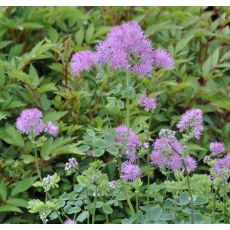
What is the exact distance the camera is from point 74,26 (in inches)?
115

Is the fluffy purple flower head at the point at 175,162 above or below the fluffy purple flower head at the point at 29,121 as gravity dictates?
below

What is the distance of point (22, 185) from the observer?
2035 millimetres

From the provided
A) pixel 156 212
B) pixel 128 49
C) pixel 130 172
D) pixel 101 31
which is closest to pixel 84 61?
pixel 128 49

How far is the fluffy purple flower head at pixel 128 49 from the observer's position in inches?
65.2

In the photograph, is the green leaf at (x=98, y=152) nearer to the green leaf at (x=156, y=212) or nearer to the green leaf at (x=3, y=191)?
the green leaf at (x=156, y=212)

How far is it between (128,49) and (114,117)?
0.70m

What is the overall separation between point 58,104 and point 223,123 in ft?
2.11

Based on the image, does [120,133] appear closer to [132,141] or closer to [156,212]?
[132,141]

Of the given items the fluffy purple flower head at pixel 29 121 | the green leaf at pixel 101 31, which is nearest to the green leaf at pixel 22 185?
the fluffy purple flower head at pixel 29 121

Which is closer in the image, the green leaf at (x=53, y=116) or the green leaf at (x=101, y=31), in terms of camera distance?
the green leaf at (x=53, y=116)

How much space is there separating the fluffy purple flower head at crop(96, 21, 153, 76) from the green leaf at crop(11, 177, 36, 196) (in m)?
0.54

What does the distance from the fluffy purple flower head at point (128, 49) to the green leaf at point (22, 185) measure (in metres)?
0.54
